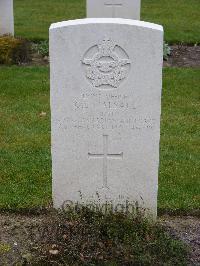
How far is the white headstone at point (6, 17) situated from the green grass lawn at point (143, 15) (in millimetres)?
1351

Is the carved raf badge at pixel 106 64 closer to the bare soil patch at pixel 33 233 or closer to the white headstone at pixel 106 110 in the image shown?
the white headstone at pixel 106 110

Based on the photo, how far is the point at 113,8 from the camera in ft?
37.8

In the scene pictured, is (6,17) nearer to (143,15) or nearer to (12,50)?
(12,50)

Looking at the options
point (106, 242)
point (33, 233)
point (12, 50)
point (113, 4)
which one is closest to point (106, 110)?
point (106, 242)

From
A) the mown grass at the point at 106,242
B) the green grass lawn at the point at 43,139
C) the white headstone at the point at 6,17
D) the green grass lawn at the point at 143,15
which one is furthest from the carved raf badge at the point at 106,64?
the green grass lawn at the point at 143,15

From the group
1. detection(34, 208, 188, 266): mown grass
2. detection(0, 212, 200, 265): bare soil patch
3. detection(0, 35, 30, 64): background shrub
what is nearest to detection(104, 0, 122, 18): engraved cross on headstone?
detection(0, 35, 30, 64): background shrub

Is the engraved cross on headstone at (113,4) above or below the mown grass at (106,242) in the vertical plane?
above

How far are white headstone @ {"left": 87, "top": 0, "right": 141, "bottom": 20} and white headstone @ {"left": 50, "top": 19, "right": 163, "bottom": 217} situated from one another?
272 inches

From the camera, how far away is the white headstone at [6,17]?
1155 cm

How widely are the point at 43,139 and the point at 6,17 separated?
491 cm

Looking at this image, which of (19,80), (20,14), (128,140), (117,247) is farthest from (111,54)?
(20,14)

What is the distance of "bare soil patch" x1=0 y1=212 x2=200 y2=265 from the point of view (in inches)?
183

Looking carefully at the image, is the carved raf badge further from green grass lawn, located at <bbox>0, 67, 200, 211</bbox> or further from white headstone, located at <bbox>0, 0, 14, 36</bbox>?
white headstone, located at <bbox>0, 0, 14, 36</bbox>

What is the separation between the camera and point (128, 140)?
4.82 m
